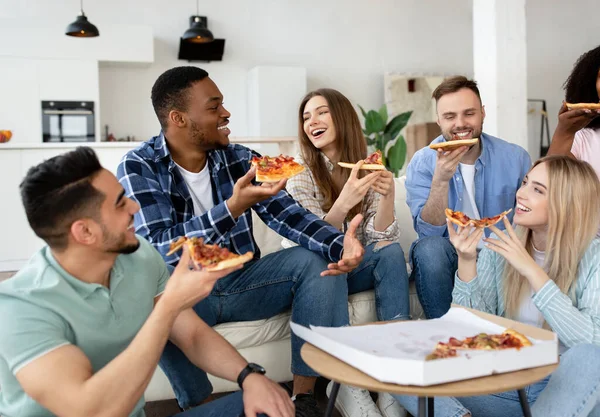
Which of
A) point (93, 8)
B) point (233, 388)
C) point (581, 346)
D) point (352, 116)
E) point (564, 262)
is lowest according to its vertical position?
point (233, 388)

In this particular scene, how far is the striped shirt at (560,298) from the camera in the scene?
6.12 feet

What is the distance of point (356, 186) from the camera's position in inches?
104

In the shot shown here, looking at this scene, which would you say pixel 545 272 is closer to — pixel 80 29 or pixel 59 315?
pixel 59 315

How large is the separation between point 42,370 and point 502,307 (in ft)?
4.80

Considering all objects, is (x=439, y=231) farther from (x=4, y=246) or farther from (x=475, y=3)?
(x=4, y=246)

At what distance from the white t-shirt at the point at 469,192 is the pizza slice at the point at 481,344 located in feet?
5.02

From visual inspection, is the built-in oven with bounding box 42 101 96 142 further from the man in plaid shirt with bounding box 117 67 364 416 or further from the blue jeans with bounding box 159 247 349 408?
the blue jeans with bounding box 159 247 349 408

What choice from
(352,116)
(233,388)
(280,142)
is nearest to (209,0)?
(280,142)

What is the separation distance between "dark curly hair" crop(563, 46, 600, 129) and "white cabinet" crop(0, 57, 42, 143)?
236 inches

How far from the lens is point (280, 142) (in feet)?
25.0

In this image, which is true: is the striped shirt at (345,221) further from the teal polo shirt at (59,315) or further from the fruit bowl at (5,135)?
the fruit bowl at (5,135)

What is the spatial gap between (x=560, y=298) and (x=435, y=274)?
826 mm

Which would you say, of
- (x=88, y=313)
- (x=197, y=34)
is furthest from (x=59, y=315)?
(x=197, y=34)

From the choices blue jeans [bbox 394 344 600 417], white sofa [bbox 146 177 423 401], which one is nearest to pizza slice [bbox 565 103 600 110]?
white sofa [bbox 146 177 423 401]
